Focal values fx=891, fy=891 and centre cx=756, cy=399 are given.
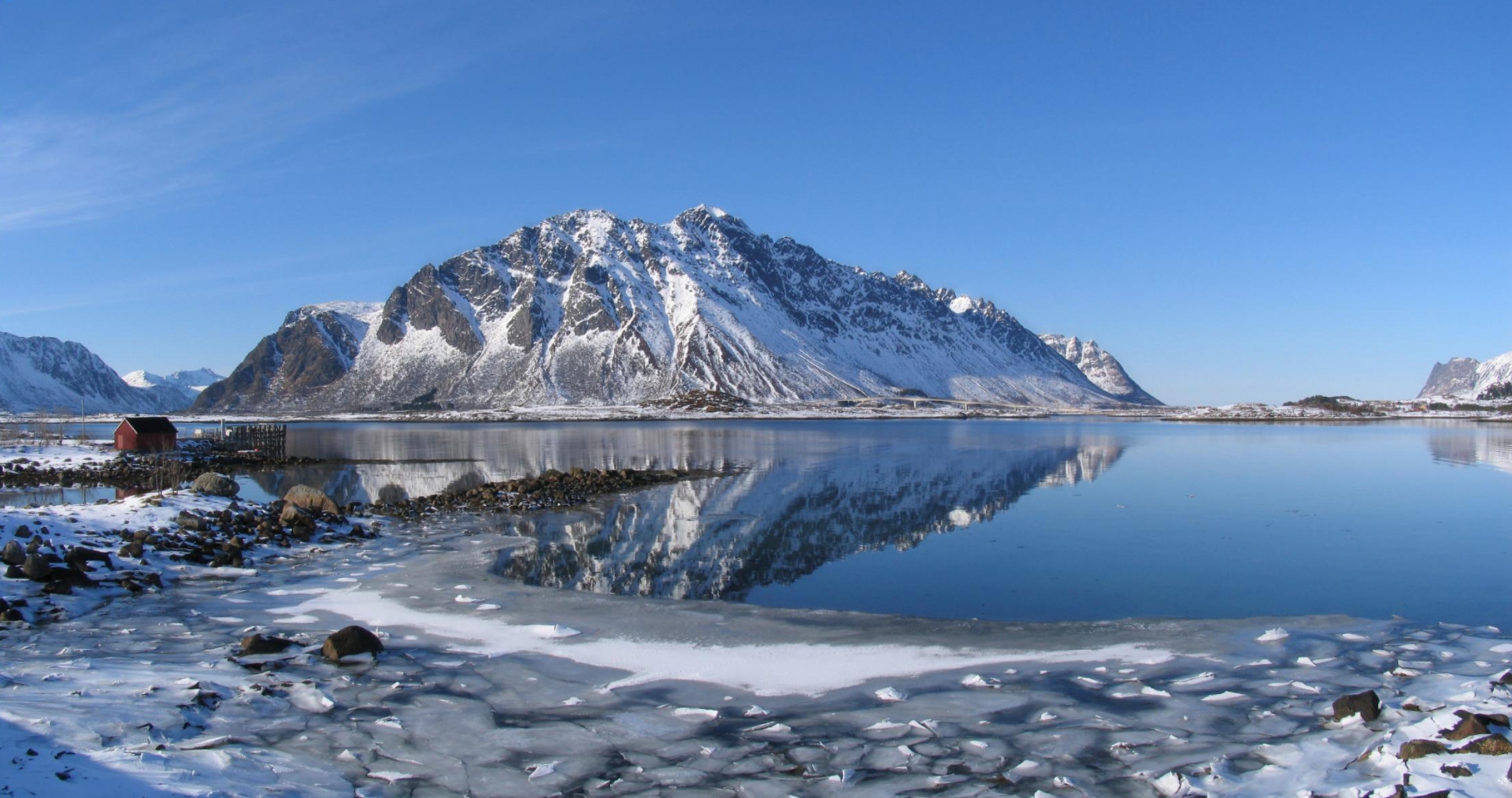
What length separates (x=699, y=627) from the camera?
17.1 meters

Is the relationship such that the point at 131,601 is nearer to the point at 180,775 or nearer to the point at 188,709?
the point at 188,709

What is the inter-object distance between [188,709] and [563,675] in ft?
16.4

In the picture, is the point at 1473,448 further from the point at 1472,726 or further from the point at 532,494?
the point at 1472,726

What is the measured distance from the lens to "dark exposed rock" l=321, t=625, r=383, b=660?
14.4 m

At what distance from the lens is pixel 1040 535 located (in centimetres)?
2950

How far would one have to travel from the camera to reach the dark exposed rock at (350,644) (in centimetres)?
1437

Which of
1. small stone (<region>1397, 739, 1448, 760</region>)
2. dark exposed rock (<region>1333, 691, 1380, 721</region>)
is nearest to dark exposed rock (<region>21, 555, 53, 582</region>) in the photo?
dark exposed rock (<region>1333, 691, 1380, 721</region>)

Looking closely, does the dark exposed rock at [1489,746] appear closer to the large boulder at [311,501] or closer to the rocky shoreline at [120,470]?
the large boulder at [311,501]

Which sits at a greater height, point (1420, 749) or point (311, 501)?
point (311, 501)

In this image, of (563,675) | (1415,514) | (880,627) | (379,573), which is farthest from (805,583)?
(1415,514)

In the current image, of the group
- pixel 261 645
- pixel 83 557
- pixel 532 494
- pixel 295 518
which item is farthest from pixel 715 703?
pixel 532 494

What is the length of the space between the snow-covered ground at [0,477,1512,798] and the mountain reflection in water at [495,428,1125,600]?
473 cm

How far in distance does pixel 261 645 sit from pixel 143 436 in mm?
68086

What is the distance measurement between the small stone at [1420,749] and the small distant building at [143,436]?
7847 centimetres
